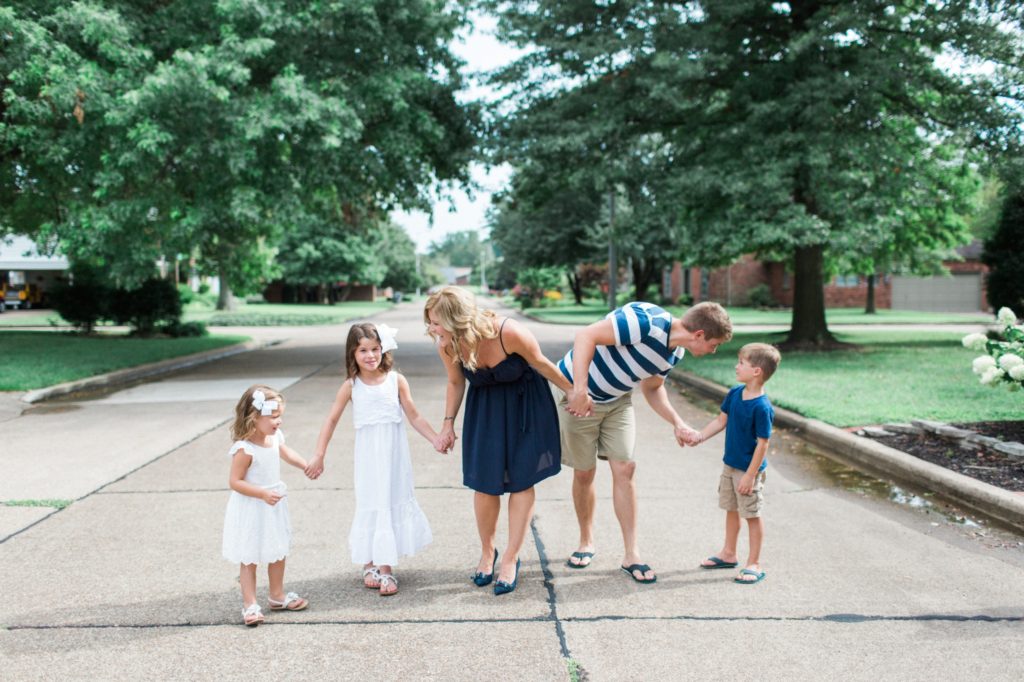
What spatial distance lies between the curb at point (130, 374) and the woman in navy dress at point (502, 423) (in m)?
9.04

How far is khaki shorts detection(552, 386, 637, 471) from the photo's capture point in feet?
14.5

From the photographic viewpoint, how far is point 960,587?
4164mm

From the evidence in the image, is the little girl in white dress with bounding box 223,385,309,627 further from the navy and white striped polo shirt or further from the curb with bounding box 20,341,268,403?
the curb with bounding box 20,341,268,403

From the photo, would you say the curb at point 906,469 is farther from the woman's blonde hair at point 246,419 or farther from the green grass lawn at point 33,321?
the green grass lawn at point 33,321

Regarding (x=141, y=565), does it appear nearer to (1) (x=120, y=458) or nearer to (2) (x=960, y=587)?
(1) (x=120, y=458)

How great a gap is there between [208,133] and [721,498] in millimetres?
11046

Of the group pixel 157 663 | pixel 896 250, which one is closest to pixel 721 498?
pixel 157 663

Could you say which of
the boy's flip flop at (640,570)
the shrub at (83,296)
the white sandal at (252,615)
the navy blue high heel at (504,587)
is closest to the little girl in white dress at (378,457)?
the navy blue high heel at (504,587)

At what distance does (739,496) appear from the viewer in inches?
173

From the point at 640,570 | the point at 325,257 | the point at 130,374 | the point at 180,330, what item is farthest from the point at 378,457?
the point at 325,257

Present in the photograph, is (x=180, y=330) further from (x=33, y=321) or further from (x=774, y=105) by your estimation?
(x=774, y=105)

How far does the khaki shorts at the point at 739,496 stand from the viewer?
436 cm

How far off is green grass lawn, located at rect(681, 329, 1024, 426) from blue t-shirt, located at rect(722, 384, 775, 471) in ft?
14.1

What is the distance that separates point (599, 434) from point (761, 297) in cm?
4091
